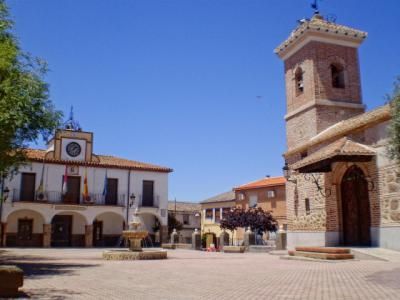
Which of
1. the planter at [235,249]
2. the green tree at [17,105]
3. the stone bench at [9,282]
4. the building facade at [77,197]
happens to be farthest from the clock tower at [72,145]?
the stone bench at [9,282]

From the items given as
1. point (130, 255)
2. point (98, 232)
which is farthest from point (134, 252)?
point (98, 232)

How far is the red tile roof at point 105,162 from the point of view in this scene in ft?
96.1

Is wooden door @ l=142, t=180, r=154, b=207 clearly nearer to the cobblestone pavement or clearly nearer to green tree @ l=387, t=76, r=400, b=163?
the cobblestone pavement

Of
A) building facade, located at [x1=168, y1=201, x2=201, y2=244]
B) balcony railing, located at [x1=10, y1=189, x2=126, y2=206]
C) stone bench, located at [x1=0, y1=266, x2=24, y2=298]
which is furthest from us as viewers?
building facade, located at [x1=168, y1=201, x2=201, y2=244]

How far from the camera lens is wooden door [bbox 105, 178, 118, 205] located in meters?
30.7

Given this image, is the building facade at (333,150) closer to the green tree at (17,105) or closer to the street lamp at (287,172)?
the street lamp at (287,172)

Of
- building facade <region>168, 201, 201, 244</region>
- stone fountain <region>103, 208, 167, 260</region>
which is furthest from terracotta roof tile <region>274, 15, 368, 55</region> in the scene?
building facade <region>168, 201, 201, 244</region>

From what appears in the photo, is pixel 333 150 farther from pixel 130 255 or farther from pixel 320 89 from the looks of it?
pixel 130 255

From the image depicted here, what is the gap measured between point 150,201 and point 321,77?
17.0 meters

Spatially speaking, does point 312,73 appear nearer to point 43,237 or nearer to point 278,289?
point 278,289

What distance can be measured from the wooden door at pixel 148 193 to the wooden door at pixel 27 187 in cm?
790

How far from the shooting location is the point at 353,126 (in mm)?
15773

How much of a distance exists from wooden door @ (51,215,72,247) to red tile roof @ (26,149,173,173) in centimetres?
397

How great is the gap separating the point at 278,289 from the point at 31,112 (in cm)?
734
